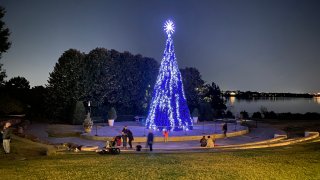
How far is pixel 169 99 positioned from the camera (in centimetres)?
3173

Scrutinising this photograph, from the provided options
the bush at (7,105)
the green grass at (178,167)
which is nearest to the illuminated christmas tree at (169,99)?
the bush at (7,105)

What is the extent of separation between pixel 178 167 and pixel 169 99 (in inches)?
726

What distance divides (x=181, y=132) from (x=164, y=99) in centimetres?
296

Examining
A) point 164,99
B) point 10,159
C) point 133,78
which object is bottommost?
point 10,159

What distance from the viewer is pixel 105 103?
5034 cm

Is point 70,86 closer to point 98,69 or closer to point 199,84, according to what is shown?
point 98,69

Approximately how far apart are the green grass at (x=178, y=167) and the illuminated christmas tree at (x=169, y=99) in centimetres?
1554

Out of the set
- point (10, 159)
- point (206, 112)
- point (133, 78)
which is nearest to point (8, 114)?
point (133, 78)

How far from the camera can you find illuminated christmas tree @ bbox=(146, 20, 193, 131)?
104 ft

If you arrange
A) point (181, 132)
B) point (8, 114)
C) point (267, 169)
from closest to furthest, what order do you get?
1. point (267, 169)
2. point (181, 132)
3. point (8, 114)

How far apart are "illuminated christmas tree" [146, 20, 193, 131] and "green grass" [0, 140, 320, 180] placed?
15545mm

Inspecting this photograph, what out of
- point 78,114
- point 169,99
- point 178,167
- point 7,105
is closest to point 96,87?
point 78,114

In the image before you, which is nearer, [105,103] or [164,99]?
[164,99]

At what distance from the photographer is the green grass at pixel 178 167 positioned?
12156mm
